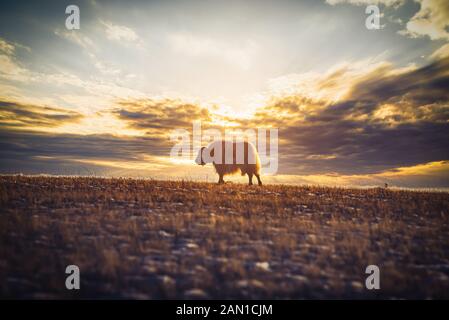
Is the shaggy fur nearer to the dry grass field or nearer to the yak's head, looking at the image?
the yak's head

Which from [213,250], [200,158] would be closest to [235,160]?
[200,158]

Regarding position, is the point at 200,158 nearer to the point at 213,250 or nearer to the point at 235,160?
the point at 235,160

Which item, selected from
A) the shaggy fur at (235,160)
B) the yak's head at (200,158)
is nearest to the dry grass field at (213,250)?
the shaggy fur at (235,160)

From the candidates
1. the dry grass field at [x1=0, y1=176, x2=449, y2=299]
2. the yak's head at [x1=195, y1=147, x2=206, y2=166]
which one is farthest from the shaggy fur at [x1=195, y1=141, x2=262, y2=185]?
the dry grass field at [x1=0, y1=176, x2=449, y2=299]

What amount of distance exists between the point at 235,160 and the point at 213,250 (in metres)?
14.0

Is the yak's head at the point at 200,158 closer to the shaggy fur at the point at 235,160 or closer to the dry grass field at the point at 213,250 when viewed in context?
the shaggy fur at the point at 235,160

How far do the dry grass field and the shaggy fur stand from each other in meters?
9.37

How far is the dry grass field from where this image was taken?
4.50 m

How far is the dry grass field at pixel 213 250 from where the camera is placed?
450cm

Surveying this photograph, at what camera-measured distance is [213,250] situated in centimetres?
586

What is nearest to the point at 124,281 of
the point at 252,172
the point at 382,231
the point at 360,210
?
the point at 382,231

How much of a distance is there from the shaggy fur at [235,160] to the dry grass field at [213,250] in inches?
369
